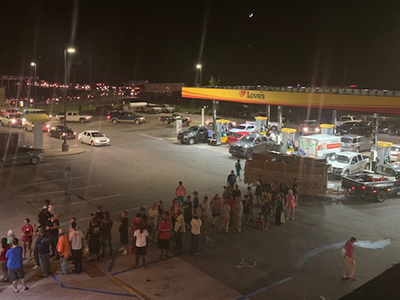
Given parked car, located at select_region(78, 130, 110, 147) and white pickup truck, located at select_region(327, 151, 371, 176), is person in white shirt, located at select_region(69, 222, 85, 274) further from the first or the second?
parked car, located at select_region(78, 130, 110, 147)

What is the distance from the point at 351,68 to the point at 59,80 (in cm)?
12573

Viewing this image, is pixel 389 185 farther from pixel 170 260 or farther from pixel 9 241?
pixel 9 241

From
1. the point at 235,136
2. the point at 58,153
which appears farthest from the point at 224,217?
the point at 235,136

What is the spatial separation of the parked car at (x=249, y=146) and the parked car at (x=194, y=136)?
6511 mm

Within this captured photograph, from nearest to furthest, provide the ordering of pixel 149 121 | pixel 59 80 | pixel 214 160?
pixel 214 160 < pixel 149 121 < pixel 59 80

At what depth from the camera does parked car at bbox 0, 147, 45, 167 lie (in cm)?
2597

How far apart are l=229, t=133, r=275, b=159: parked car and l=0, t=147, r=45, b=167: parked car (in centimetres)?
1337

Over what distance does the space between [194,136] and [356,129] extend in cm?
1882

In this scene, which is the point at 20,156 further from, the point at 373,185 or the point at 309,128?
the point at 309,128

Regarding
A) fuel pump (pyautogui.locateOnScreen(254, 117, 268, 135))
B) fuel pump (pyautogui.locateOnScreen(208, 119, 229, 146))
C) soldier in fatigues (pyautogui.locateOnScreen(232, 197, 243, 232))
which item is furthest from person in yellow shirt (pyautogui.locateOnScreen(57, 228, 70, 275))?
fuel pump (pyautogui.locateOnScreen(254, 117, 268, 135))

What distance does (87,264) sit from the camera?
1215 centimetres

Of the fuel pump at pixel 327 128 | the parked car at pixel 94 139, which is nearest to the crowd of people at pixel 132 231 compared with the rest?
the fuel pump at pixel 327 128

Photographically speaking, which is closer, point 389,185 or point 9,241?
point 9,241

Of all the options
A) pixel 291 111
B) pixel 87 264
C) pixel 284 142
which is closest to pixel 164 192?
pixel 87 264
